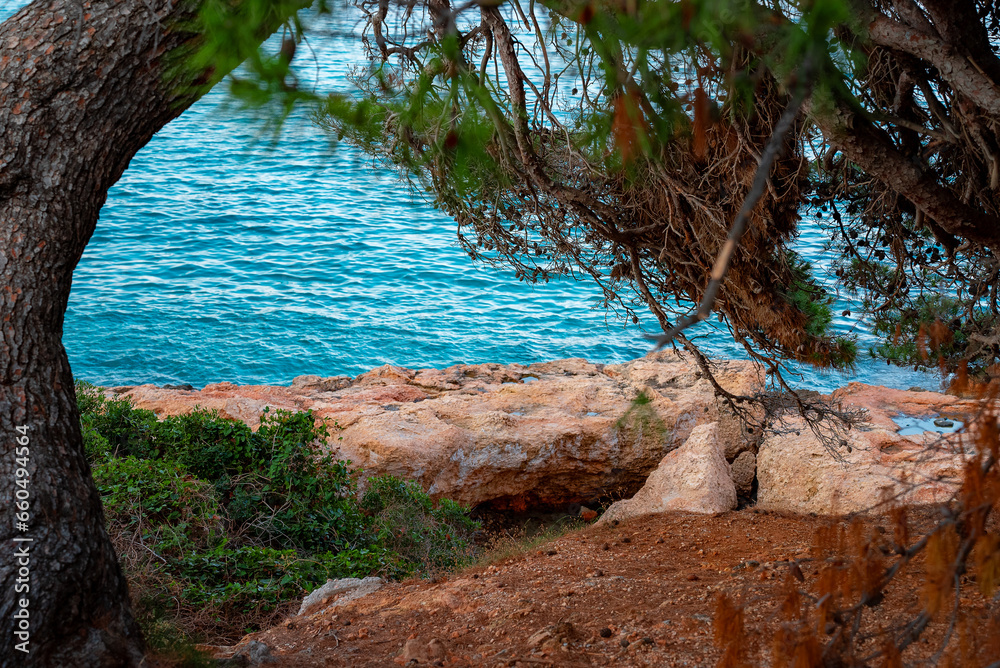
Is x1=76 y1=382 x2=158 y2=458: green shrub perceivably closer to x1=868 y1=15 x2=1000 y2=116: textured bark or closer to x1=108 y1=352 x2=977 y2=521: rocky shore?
x1=108 y1=352 x2=977 y2=521: rocky shore

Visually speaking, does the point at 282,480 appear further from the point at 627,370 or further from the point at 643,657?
the point at 627,370

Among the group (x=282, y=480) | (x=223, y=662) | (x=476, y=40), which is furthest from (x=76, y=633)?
(x=282, y=480)

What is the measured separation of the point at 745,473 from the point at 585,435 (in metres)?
1.66

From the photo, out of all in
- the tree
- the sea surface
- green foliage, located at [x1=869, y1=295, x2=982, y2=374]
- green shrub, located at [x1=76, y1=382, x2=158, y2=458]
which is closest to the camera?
the tree

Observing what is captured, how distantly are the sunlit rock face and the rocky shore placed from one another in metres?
0.01

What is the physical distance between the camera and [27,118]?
7.92ft

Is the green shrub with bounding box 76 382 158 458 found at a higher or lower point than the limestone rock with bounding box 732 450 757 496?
lower

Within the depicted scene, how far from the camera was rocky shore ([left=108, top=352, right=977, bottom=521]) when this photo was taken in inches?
254

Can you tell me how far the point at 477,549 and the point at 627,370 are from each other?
3087mm

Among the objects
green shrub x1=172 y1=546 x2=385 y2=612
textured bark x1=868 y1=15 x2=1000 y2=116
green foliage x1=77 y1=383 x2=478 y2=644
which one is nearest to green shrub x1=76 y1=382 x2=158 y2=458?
green foliage x1=77 y1=383 x2=478 y2=644

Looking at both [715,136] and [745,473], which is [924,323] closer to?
[715,136]

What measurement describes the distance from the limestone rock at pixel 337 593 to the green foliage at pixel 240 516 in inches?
17.2

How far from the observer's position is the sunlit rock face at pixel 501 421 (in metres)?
7.26

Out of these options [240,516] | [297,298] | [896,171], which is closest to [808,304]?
[896,171]
